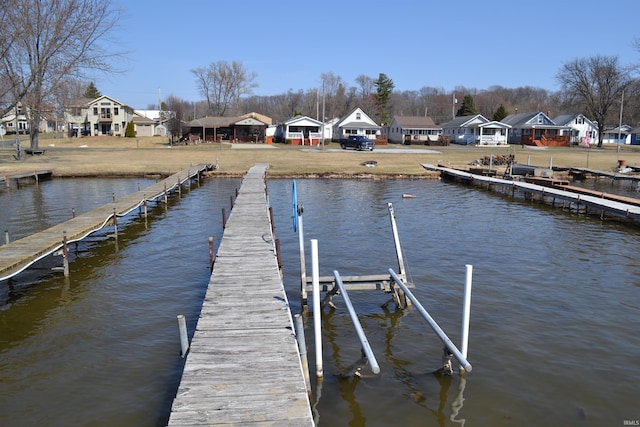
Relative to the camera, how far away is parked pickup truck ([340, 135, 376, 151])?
187ft

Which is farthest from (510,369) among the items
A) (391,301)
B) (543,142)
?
(543,142)

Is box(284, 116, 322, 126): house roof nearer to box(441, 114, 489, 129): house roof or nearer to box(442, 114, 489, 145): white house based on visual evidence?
box(442, 114, 489, 145): white house

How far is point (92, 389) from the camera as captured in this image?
848 centimetres

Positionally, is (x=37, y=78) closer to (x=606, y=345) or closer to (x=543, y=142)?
(x=606, y=345)

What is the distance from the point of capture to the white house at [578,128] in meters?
80.0

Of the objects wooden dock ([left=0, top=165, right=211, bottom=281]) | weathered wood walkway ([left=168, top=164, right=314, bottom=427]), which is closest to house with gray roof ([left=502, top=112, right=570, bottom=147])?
wooden dock ([left=0, top=165, right=211, bottom=281])

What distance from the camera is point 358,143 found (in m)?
57.9

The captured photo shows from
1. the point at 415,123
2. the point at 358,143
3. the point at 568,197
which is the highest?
the point at 415,123

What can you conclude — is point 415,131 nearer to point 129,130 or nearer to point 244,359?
point 129,130

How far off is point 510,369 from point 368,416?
10.2 ft

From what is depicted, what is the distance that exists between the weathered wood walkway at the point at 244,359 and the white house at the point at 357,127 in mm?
61579

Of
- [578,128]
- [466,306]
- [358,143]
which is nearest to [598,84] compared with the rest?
[578,128]

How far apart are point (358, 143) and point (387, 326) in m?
47.9

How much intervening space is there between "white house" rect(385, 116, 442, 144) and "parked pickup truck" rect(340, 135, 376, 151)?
1413cm
